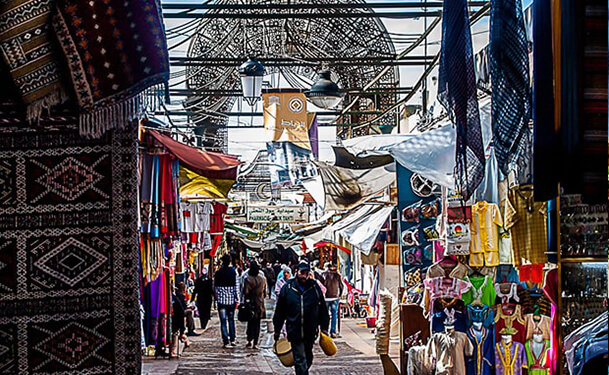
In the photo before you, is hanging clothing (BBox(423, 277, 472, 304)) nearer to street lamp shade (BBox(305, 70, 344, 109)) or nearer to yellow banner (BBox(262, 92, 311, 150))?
street lamp shade (BBox(305, 70, 344, 109))

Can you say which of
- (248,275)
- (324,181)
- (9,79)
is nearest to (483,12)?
(324,181)

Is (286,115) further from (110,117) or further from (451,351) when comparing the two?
(110,117)

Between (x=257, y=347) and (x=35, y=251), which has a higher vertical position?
(x=35, y=251)

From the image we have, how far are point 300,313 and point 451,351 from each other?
3120mm

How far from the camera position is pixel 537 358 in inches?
380

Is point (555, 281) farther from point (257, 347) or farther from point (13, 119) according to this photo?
point (257, 347)

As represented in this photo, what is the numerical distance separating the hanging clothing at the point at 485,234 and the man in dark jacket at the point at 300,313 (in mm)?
2818

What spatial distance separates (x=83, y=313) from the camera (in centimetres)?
526

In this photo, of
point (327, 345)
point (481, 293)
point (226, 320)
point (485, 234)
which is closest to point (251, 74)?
point (327, 345)

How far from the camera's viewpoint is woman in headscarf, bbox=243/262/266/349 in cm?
1828

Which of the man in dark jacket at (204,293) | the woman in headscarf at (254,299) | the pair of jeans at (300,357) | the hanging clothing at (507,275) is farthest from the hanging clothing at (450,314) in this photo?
the man in dark jacket at (204,293)

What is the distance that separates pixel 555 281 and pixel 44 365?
160 inches

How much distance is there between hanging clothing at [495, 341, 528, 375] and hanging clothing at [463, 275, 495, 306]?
569 mm

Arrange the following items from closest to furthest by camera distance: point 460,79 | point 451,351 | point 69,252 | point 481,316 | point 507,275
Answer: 1. point 69,252
2. point 460,79
3. point 451,351
4. point 481,316
5. point 507,275
